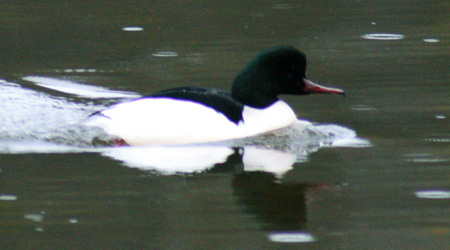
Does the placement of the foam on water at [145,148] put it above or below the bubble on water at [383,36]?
below

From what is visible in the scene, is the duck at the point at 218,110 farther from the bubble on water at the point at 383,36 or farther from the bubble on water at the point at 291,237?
the bubble on water at the point at 383,36

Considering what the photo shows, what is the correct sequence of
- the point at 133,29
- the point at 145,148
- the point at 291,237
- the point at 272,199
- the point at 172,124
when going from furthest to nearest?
the point at 133,29, the point at 172,124, the point at 145,148, the point at 272,199, the point at 291,237

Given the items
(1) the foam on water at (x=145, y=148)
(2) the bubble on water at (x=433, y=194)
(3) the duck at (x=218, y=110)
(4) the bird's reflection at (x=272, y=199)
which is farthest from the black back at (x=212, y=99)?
(2) the bubble on water at (x=433, y=194)

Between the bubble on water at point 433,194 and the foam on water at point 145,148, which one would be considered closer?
the bubble on water at point 433,194

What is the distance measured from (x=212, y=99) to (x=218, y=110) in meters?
0.11

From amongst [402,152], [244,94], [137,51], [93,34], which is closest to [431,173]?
[402,152]

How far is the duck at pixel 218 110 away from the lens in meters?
8.27

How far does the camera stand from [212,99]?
27.3 ft

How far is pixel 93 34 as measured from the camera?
577 inches

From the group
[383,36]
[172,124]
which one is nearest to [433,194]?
[172,124]

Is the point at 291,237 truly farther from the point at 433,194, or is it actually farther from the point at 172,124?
the point at 172,124

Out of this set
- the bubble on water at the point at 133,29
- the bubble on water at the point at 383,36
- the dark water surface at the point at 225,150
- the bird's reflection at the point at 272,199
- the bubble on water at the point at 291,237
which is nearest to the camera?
the bubble on water at the point at 291,237

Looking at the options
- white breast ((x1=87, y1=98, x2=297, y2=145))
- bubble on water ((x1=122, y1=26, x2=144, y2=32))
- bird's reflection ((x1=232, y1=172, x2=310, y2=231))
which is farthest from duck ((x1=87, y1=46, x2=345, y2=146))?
bubble on water ((x1=122, y1=26, x2=144, y2=32))

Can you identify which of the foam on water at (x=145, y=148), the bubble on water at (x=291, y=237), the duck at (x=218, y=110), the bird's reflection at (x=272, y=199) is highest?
the duck at (x=218, y=110)
